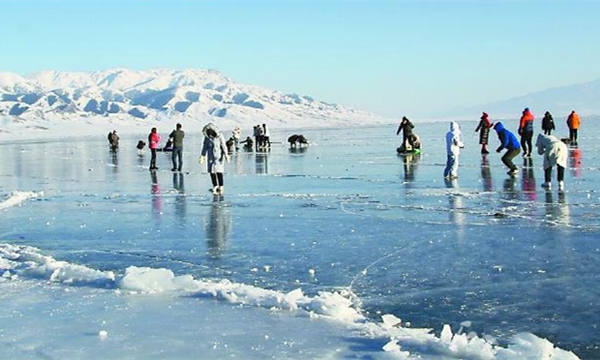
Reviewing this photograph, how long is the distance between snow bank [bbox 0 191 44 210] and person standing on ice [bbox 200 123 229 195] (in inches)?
163

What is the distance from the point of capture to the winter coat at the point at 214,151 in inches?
622

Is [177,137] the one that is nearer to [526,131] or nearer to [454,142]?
[454,142]

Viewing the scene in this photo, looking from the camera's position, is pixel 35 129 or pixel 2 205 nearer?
pixel 2 205

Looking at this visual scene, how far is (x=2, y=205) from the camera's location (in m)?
14.7

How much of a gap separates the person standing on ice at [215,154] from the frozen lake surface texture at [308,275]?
55cm

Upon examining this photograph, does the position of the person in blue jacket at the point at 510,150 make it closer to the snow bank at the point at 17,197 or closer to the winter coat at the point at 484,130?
the winter coat at the point at 484,130

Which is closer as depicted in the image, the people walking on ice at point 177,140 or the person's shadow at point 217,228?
the person's shadow at point 217,228

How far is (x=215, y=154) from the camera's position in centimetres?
1585

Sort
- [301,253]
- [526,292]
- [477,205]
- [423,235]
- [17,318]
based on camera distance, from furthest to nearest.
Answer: [477,205] < [423,235] < [301,253] < [526,292] < [17,318]

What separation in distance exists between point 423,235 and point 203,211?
15.6ft

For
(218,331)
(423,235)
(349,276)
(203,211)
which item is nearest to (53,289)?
(218,331)

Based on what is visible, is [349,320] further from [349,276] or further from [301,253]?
[301,253]

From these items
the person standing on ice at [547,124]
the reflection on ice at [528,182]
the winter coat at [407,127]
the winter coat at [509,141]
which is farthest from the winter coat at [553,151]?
the person standing on ice at [547,124]

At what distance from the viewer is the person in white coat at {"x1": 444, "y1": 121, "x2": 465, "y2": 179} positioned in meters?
17.1
